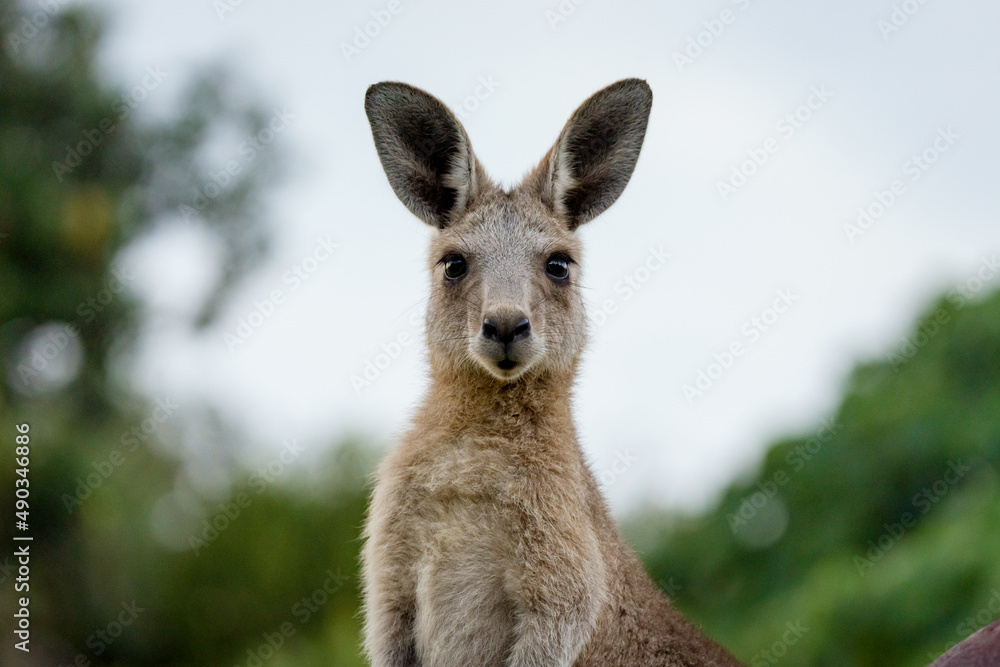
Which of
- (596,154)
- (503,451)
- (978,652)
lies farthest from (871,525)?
(978,652)

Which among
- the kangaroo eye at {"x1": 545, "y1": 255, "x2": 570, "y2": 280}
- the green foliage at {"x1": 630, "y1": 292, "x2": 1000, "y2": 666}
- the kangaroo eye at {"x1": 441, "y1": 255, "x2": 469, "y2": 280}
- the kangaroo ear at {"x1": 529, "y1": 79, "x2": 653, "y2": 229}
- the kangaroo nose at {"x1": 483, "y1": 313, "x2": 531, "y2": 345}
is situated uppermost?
the kangaroo ear at {"x1": 529, "y1": 79, "x2": 653, "y2": 229}

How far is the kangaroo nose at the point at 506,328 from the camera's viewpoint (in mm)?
5008

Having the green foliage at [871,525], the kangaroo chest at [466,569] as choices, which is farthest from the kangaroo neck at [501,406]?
the green foliage at [871,525]

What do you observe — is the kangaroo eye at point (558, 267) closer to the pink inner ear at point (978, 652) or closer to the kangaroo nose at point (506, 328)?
the kangaroo nose at point (506, 328)

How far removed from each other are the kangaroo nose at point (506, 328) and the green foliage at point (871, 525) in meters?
5.22

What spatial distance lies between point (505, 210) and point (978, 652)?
336 centimetres

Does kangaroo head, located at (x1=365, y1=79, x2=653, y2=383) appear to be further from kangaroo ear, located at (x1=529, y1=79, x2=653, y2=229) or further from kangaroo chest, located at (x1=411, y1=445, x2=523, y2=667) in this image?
kangaroo chest, located at (x1=411, y1=445, x2=523, y2=667)

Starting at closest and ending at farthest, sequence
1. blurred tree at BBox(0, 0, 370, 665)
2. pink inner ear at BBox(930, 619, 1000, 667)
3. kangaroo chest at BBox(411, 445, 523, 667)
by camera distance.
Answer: pink inner ear at BBox(930, 619, 1000, 667)
kangaroo chest at BBox(411, 445, 523, 667)
blurred tree at BBox(0, 0, 370, 665)

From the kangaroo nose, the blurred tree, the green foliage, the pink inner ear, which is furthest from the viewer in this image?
the blurred tree

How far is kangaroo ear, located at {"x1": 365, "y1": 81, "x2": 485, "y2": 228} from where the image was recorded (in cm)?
562

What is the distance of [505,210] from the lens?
19.1 ft

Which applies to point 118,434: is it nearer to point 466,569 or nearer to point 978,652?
point 466,569

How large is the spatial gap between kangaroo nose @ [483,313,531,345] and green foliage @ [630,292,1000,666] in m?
5.22

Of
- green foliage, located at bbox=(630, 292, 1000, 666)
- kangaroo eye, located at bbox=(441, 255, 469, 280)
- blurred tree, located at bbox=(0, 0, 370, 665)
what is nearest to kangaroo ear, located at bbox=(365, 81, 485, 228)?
kangaroo eye, located at bbox=(441, 255, 469, 280)
